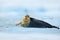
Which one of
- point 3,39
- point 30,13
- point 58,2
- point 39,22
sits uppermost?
point 58,2

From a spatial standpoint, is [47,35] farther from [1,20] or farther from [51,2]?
[1,20]

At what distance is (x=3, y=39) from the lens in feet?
5.51

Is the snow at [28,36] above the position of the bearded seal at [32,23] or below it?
below

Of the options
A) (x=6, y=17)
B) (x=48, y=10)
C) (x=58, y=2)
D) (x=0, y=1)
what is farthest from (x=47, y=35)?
(x=0, y=1)

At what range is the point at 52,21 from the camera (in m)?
1.67

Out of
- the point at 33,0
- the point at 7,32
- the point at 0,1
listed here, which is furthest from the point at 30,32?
the point at 0,1

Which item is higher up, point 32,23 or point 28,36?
point 32,23

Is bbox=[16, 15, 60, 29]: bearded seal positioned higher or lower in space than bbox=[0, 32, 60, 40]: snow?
higher

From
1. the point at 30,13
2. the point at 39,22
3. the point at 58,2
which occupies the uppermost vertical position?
the point at 58,2

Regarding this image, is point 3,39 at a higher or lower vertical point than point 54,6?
lower

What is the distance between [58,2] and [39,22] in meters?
0.31

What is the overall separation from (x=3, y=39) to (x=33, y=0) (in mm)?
561

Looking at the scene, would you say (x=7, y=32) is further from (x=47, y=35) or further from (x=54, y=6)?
(x=54, y=6)

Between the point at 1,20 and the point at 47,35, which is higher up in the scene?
the point at 1,20
